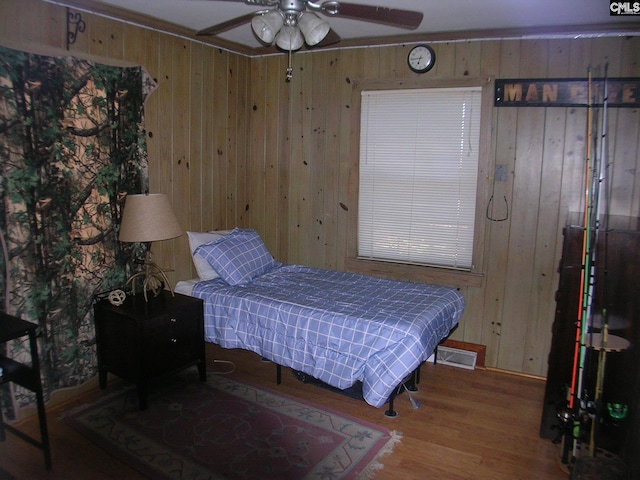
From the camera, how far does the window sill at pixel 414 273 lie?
379cm

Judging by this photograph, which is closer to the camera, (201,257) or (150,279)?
(150,279)

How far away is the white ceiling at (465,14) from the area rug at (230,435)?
237 centimetres

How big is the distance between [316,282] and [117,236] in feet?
4.67

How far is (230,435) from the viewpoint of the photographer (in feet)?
9.01

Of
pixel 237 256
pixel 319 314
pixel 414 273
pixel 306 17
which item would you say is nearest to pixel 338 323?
pixel 319 314

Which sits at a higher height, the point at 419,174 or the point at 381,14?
the point at 381,14

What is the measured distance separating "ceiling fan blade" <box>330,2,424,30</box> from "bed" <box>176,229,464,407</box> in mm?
1565

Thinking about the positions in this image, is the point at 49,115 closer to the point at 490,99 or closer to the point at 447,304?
the point at 447,304

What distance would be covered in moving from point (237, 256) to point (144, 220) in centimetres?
83

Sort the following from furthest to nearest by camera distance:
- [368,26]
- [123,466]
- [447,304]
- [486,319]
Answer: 1. [486,319]
2. [368,26]
3. [447,304]
4. [123,466]

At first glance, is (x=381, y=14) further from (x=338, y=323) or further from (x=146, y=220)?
(x=146, y=220)

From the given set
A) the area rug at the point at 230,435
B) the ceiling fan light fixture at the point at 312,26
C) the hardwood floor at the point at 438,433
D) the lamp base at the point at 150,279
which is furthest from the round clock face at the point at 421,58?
the area rug at the point at 230,435

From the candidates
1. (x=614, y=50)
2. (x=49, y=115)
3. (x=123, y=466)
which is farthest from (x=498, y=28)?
(x=123, y=466)

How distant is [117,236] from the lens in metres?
3.29
